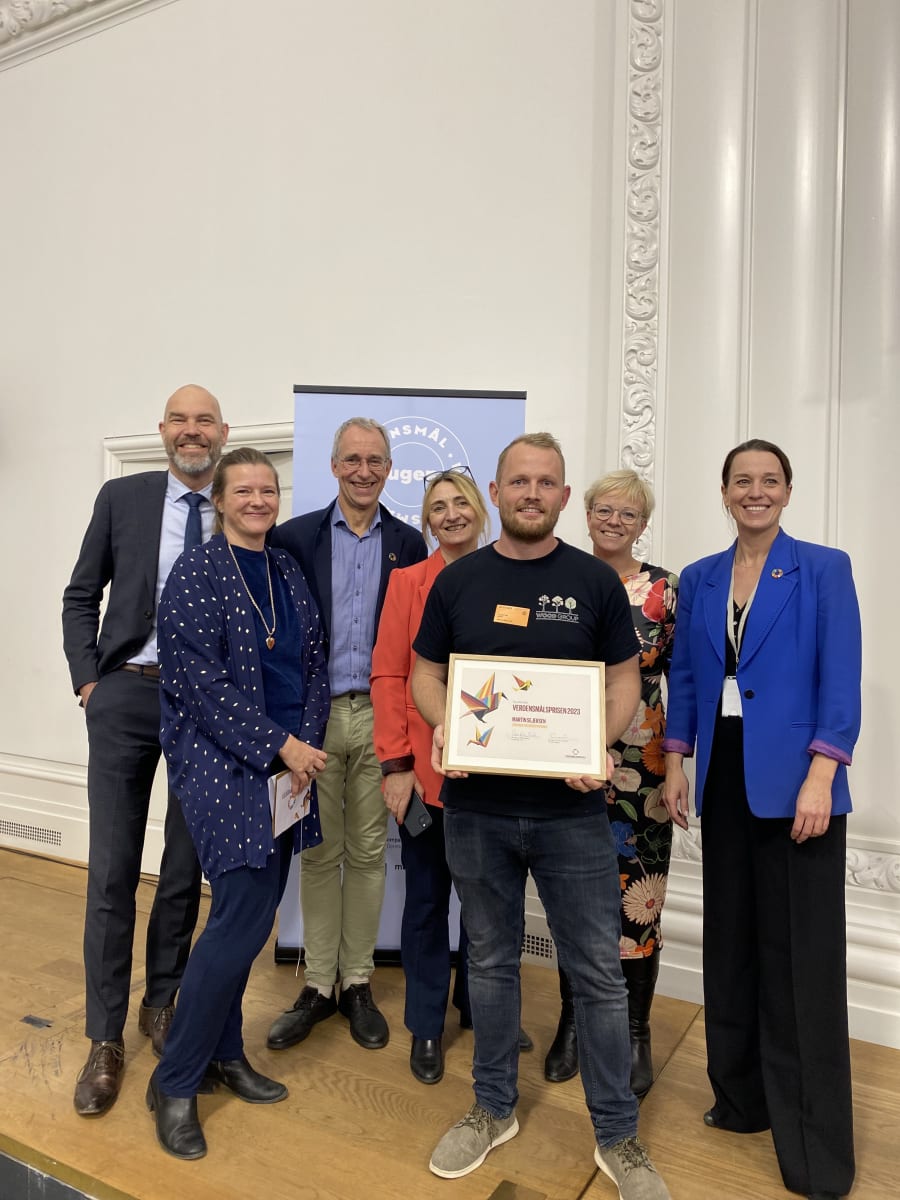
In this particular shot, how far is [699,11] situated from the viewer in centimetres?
311

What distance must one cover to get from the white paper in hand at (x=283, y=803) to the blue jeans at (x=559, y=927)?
0.41m

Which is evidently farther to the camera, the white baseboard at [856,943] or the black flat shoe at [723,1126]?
the white baseboard at [856,943]

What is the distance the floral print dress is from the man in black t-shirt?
0.40 meters

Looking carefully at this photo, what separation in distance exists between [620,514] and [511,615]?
0.61 meters

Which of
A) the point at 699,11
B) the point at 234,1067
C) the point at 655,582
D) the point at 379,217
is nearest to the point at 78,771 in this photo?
the point at 234,1067

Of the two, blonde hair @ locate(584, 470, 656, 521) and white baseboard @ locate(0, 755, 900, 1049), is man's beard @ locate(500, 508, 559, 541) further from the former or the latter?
white baseboard @ locate(0, 755, 900, 1049)

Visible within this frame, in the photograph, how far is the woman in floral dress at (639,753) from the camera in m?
2.30

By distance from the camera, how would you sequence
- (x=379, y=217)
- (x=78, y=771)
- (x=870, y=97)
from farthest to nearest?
(x=78, y=771) → (x=379, y=217) → (x=870, y=97)

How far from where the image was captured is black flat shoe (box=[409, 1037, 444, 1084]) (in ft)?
7.73

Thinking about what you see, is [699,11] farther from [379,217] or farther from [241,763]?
[241,763]

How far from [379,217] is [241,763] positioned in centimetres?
274

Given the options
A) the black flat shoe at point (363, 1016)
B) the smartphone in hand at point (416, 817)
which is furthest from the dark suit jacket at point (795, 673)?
the black flat shoe at point (363, 1016)

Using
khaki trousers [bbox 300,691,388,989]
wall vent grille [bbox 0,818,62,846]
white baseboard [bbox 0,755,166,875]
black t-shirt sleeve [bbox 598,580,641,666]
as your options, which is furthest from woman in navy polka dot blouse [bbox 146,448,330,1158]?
wall vent grille [bbox 0,818,62,846]

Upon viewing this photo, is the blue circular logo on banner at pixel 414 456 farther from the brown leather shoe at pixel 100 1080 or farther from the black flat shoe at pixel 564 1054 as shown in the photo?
the brown leather shoe at pixel 100 1080
